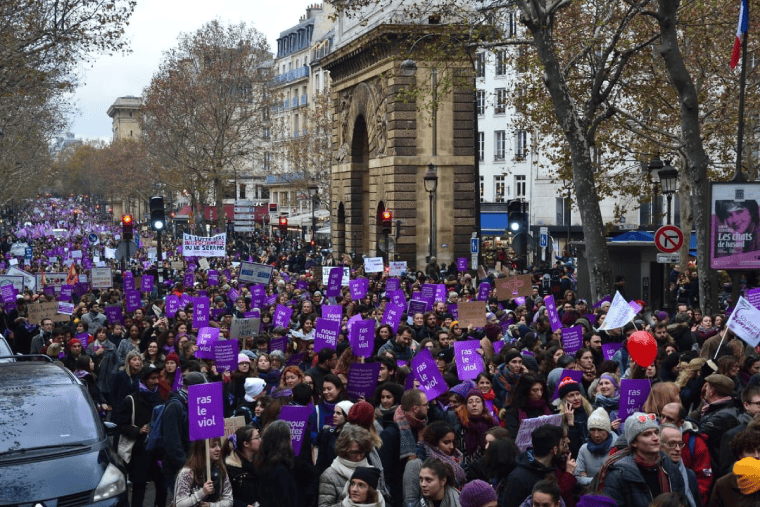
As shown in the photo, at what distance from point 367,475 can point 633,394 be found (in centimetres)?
301

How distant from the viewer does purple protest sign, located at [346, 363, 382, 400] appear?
9.98m

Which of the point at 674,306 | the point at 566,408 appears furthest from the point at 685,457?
the point at 674,306

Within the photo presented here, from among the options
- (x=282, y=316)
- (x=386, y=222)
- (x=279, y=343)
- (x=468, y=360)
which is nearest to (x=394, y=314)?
(x=282, y=316)

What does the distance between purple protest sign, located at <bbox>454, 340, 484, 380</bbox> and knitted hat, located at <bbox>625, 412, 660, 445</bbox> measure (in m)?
4.40

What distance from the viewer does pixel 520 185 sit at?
2485 inches

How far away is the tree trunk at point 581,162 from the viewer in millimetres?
20094

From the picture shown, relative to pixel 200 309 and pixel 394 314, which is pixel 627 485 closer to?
pixel 394 314

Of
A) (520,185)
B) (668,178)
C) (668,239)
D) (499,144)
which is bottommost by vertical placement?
(668,239)

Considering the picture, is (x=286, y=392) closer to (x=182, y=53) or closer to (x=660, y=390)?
(x=660, y=390)

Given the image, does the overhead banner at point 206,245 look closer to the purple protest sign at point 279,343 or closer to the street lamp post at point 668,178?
the street lamp post at point 668,178

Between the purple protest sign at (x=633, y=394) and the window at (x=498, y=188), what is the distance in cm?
5554

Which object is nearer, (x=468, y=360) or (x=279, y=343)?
(x=468, y=360)

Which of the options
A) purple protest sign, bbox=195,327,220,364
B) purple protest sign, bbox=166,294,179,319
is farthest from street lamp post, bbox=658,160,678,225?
A: purple protest sign, bbox=195,327,220,364

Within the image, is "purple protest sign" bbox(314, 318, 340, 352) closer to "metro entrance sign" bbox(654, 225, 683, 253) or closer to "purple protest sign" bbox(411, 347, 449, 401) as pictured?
"purple protest sign" bbox(411, 347, 449, 401)
